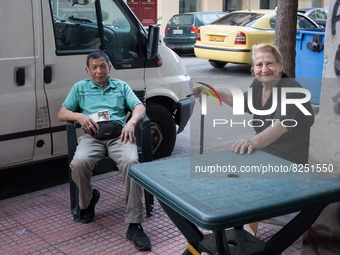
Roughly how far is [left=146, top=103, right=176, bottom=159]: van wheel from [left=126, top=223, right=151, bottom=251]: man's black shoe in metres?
1.96

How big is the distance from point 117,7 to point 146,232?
2.46 metres

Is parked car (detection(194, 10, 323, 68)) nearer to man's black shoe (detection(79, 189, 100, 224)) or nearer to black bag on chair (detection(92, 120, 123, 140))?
black bag on chair (detection(92, 120, 123, 140))

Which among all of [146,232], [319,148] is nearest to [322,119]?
[319,148]

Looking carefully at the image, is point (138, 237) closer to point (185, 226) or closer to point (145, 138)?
point (145, 138)

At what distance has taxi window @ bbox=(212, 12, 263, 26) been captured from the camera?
13.4 meters

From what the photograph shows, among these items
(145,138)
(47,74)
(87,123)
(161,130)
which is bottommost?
(161,130)

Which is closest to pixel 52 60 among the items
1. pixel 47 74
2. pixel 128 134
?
pixel 47 74

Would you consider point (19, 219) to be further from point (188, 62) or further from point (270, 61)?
point (188, 62)

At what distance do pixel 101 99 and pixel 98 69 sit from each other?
0.26 metres

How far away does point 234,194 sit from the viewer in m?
2.51

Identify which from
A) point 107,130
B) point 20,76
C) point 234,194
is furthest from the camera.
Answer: point 20,76

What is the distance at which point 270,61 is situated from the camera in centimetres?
358

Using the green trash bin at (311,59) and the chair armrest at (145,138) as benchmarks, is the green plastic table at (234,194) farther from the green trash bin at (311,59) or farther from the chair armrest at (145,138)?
the green trash bin at (311,59)

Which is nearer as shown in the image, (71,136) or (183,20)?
(71,136)
